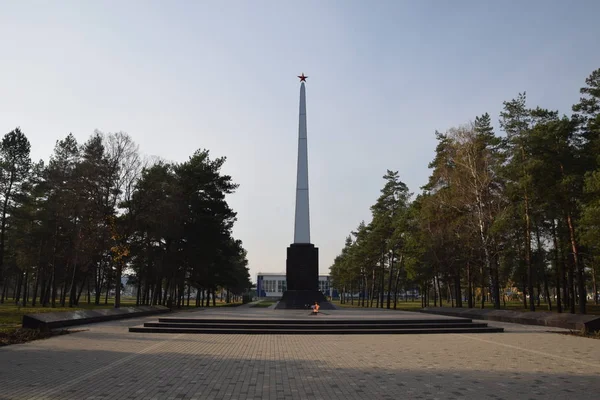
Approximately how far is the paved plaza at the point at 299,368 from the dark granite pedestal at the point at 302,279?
14.1m

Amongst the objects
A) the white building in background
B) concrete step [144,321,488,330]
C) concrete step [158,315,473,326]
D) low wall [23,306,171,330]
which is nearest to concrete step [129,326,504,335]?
concrete step [144,321,488,330]

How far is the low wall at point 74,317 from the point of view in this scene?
1527 cm

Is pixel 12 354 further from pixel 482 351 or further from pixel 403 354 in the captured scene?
pixel 482 351

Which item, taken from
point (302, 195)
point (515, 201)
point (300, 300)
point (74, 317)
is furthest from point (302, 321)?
point (515, 201)

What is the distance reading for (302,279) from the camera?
94.4 ft

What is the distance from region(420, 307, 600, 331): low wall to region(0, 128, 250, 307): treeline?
66.0 ft

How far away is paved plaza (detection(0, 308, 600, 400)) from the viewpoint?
6.69 meters

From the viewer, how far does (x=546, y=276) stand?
41.3 m

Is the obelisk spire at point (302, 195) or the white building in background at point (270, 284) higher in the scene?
the obelisk spire at point (302, 195)

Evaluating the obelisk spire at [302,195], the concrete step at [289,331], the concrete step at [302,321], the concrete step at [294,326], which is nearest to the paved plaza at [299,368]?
the concrete step at [289,331]

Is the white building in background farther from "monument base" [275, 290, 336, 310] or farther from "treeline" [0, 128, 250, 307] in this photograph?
"monument base" [275, 290, 336, 310]

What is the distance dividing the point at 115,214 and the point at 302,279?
43.6ft

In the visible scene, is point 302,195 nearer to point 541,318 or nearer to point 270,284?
point 541,318

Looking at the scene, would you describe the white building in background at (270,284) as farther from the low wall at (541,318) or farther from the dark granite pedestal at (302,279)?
the low wall at (541,318)
